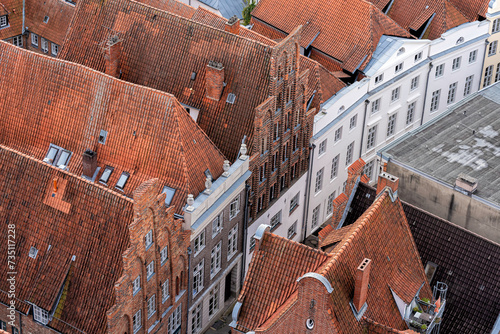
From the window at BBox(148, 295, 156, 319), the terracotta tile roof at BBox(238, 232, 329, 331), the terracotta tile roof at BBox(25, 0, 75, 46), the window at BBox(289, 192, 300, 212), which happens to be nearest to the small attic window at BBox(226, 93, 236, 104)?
the window at BBox(289, 192, 300, 212)

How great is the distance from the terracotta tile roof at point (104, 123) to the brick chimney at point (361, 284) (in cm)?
1930

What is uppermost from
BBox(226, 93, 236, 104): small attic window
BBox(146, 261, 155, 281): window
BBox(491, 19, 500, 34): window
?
BBox(491, 19, 500, 34): window

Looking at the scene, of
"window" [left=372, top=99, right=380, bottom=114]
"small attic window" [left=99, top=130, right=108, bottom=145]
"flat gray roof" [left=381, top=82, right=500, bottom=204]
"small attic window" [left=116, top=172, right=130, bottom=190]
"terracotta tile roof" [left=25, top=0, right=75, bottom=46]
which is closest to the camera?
"small attic window" [left=116, top=172, right=130, bottom=190]

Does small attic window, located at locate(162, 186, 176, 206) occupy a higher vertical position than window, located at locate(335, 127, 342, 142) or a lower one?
lower

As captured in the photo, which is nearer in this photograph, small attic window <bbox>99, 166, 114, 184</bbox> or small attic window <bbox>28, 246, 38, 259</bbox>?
small attic window <bbox>28, 246, 38, 259</bbox>

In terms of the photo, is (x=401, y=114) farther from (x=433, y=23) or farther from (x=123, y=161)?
(x=123, y=161)

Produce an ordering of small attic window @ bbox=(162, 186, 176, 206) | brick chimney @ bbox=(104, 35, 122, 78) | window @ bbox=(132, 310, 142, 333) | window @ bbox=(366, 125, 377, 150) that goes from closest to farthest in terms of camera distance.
Result: 1. window @ bbox=(132, 310, 142, 333)
2. small attic window @ bbox=(162, 186, 176, 206)
3. brick chimney @ bbox=(104, 35, 122, 78)
4. window @ bbox=(366, 125, 377, 150)

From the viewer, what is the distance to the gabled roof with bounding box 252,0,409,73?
9394 centimetres

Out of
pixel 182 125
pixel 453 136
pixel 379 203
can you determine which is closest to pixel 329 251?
pixel 379 203

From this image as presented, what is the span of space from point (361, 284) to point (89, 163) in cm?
2726

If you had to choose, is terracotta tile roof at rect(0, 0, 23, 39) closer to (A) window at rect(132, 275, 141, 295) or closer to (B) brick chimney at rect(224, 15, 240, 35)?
(B) brick chimney at rect(224, 15, 240, 35)

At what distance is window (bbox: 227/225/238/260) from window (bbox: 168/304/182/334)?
8440mm

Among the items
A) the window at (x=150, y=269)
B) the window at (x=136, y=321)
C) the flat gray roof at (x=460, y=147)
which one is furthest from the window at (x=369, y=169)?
the window at (x=136, y=321)

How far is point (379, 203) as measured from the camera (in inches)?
2579
